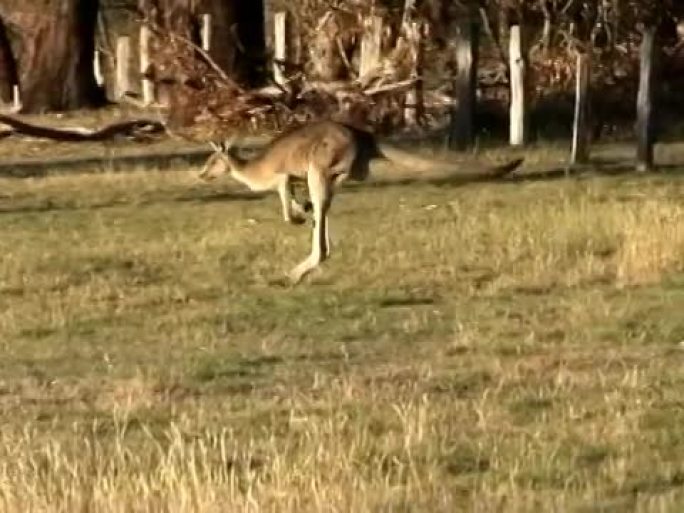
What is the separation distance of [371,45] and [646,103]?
25.9 ft

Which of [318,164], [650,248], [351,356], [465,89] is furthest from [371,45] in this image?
[351,356]

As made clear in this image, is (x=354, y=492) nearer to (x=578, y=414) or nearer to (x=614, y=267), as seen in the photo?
(x=578, y=414)

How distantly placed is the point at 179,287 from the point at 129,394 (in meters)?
4.31

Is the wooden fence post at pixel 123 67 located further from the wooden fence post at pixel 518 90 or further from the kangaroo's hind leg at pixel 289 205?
the kangaroo's hind leg at pixel 289 205

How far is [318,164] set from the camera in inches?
524

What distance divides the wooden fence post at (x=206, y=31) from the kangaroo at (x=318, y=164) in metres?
15.0

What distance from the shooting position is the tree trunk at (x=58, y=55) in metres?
31.4

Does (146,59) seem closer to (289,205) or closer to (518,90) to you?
(518,90)

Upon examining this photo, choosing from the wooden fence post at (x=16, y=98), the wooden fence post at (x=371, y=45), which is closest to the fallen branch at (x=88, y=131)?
the wooden fence post at (x=371, y=45)

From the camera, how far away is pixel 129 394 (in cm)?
899

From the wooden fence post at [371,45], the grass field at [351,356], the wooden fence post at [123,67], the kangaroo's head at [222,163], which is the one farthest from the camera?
the wooden fence post at [123,67]

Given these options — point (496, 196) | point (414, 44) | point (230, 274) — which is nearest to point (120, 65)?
point (414, 44)

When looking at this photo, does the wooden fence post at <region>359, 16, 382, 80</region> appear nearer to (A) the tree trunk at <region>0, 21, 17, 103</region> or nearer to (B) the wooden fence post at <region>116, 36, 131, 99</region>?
(B) the wooden fence post at <region>116, 36, 131, 99</region>

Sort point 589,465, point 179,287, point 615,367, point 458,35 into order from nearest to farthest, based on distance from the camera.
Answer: point 589,465
point 615,367
point 179,287
point 458,35
